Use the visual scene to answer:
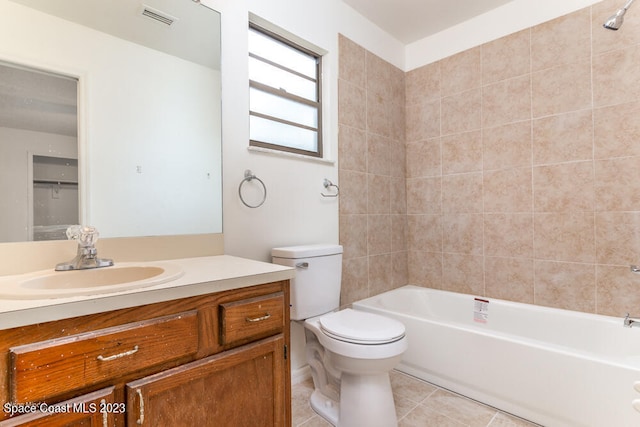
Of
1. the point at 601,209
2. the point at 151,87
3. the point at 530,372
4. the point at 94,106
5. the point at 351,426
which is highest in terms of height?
the point at 151,87

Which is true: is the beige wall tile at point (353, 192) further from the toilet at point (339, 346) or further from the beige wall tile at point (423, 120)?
the beige wall tile at point (423, 120)

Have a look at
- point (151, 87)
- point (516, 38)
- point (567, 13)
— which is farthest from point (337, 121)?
point (567, 13)

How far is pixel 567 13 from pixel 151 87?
2.56 m

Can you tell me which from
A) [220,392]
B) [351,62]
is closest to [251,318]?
[220,392]

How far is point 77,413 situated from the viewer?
71 cm

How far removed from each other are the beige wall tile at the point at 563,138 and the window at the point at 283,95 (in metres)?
1.51

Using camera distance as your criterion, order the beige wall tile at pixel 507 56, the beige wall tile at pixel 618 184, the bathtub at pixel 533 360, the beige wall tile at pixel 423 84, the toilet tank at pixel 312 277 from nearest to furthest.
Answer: the bathtub at pixel 533 360
the toilet tank at pixel 312 277
the beige wall tile at pixel 618 184
the beige wall tile at pixel 507 56
the beige wall tile at pixel 423 84

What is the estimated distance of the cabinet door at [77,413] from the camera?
25.7 inches

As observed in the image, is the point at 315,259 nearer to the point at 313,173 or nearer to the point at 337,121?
the point at 313,173

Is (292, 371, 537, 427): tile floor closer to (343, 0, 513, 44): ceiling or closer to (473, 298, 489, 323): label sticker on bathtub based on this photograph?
(473, 298, 489, 323): label sticker on bathtub

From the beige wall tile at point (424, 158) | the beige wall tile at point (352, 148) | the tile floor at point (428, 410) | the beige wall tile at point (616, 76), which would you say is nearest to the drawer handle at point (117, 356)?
the tile floor at point (428, 410)

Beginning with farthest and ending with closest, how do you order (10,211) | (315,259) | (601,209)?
1. (601,209)
2. (315,259)
3. (10,211)

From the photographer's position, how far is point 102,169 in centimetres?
125

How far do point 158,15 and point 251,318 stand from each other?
4.56 feet
